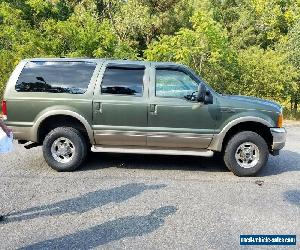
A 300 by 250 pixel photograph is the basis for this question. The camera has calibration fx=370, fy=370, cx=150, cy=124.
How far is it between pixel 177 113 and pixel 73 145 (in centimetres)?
190

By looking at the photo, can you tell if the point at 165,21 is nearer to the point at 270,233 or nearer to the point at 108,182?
the point at 108,182

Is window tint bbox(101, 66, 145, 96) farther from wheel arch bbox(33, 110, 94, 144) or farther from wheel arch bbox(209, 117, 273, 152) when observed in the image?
wheel arch bbox(209, 117, 273, 152)

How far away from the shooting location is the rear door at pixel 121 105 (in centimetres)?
632

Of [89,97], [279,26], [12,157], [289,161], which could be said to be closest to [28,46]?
[12,157]

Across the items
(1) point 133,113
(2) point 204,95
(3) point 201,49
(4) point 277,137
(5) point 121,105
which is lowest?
(4) point 277,137

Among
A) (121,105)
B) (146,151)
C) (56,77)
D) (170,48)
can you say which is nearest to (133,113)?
(121,105)

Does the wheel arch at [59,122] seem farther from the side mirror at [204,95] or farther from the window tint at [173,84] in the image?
the side mirror at [204,95]

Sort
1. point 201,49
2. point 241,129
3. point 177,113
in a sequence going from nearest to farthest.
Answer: point 177,113, point 241,129, point 201,49

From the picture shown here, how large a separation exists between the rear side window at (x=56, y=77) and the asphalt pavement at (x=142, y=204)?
1.45 m

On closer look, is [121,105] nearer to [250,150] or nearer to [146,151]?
[146,151]

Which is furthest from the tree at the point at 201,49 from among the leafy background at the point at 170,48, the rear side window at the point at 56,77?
the rear side window at the point at 56,77

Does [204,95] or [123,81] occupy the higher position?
[123,81]

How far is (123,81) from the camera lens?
6.45 metres

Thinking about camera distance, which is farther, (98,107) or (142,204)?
(98,107)
